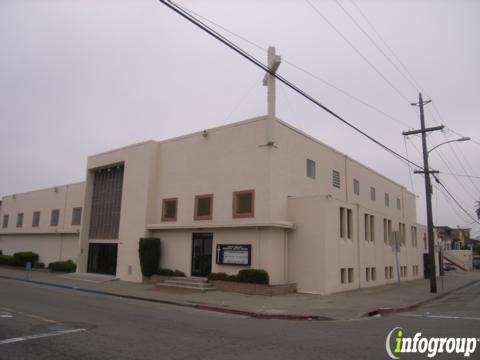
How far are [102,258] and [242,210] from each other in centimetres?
1344

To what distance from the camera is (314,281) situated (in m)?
20.8

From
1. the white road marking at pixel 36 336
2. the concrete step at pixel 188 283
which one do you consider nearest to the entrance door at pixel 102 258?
the concrete step at pixel 188 283

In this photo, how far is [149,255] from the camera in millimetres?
24812

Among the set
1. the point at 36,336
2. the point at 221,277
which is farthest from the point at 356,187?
the point at 36,336

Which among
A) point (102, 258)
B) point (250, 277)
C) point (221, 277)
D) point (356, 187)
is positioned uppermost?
point (356, 187)

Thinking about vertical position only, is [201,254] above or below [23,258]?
above

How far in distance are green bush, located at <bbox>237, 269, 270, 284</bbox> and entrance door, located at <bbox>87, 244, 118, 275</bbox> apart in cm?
1174

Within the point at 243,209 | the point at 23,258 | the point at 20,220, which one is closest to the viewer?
the point at 243,209

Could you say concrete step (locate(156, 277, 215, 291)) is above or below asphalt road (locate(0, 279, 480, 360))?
above

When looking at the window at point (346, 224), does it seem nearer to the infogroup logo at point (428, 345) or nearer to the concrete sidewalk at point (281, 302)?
the concrete sidewalk at point (281, 302)

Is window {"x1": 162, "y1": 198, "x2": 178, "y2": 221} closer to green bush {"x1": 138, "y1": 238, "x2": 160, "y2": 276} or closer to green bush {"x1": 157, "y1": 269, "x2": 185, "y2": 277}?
green bush {"x1": 138, "y1": 238, "x2": 160, "y2": 276}

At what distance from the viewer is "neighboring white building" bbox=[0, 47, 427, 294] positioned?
21.3 meters

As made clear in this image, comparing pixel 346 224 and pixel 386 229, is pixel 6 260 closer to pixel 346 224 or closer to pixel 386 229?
pixel 346 224

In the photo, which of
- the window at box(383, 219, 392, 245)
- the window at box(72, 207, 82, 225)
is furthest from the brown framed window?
the window at box(383, 219, 392, 245)
